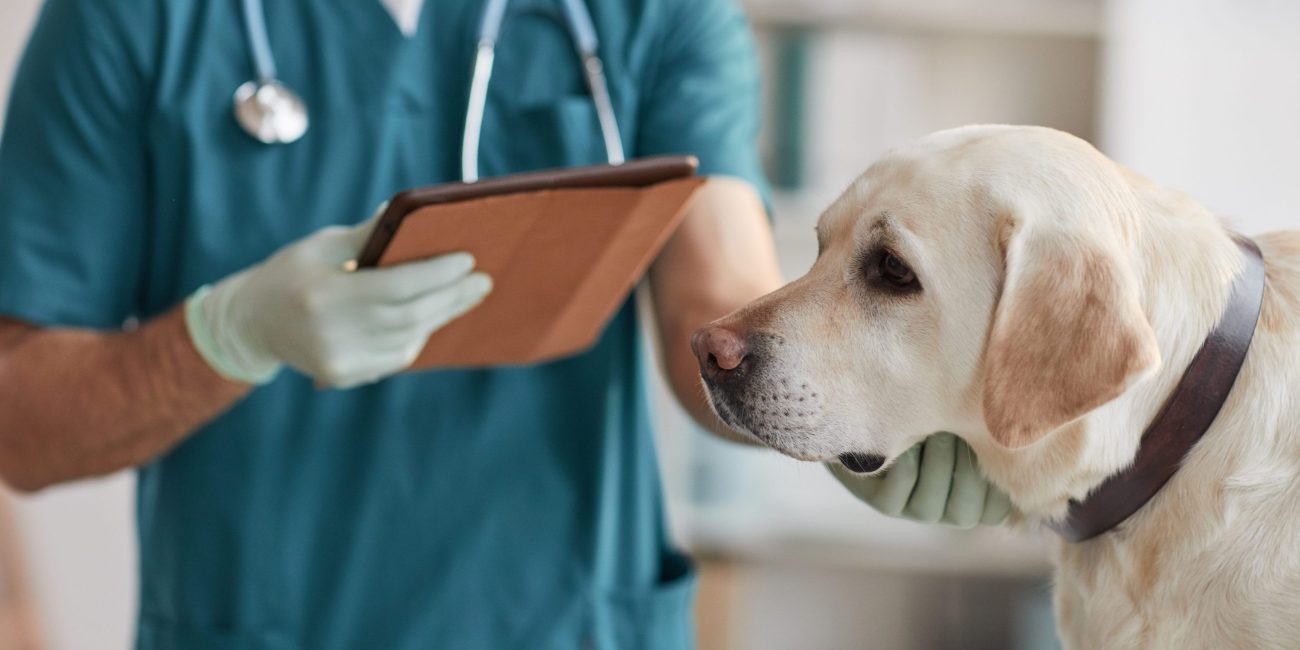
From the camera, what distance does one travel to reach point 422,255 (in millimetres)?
858

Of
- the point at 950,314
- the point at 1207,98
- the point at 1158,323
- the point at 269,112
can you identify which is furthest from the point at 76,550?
the point at 1207,98

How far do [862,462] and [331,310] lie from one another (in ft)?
1.43

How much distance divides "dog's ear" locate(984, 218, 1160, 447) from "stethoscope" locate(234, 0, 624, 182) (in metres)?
0.47

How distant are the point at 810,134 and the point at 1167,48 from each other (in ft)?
2.14

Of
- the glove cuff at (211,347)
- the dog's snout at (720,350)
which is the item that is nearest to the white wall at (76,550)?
the glove cuff at (211,347)

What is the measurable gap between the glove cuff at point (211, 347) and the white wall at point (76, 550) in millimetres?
1228

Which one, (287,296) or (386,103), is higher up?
(386,103)

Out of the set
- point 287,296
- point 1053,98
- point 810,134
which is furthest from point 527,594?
point 1053,98

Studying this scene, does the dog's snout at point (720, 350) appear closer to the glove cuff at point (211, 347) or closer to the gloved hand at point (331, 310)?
the gloved hand at point (331, 310)

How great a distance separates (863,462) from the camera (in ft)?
2.46

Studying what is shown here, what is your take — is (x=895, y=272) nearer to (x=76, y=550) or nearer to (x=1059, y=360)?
(x=1059, y=360)

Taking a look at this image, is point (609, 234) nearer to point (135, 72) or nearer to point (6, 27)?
point (135, 72)

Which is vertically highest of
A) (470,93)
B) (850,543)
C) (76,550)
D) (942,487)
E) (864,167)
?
(470,93)

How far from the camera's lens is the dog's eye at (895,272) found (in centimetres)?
72
